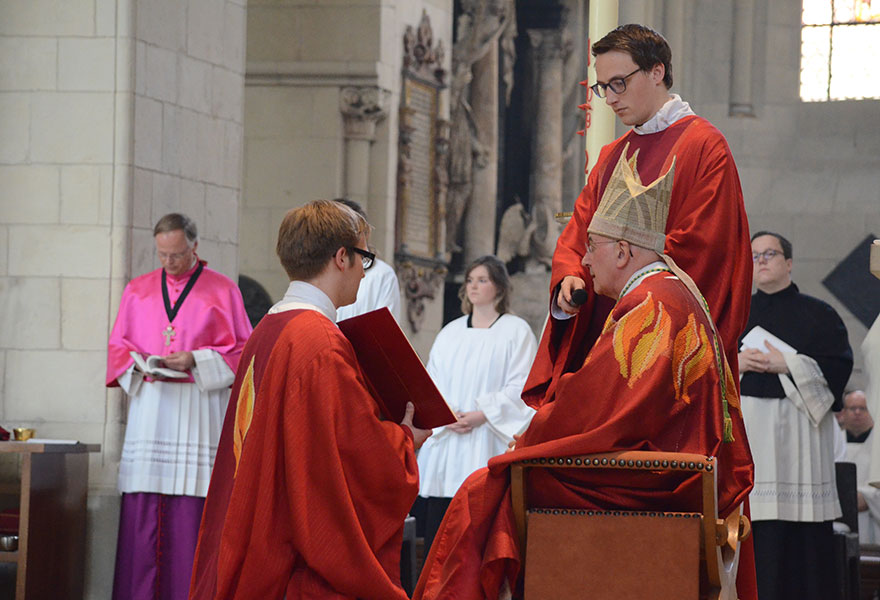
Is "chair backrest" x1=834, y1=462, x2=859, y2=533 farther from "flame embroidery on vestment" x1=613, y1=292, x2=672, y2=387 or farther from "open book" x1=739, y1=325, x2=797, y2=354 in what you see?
"flame embroidery on vestment" x1=613, y1=292, x2=672, y2=387

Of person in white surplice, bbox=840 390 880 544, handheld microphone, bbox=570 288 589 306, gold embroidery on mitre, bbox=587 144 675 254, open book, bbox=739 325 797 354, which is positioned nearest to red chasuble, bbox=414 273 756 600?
gold embroidery on mitre, bbox=587 144 675 254

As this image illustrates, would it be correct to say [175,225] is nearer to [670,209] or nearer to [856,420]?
[670,209]

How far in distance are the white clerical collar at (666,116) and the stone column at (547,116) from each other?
29.4 ft

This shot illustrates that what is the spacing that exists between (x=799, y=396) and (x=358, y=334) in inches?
128

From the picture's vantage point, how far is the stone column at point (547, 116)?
45.2 ft

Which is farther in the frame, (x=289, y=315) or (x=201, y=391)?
(x=201, y=391)

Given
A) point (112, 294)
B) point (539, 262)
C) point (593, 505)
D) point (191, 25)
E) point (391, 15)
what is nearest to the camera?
point (593, 505)

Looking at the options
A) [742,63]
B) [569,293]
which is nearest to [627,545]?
[569,293]

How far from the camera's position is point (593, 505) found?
381 centimetres

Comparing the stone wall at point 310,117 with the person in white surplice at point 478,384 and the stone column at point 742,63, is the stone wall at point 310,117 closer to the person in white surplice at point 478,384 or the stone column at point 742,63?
the stone column at point 742,63

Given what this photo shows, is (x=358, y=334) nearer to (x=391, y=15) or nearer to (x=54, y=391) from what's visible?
(x=54, y=391)

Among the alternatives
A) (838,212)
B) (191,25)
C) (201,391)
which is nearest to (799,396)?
(201,391)

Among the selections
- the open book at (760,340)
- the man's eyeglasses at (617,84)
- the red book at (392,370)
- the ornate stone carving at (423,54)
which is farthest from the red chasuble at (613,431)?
the ornate stone carving at (423,54)

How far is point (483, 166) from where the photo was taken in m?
13.1
